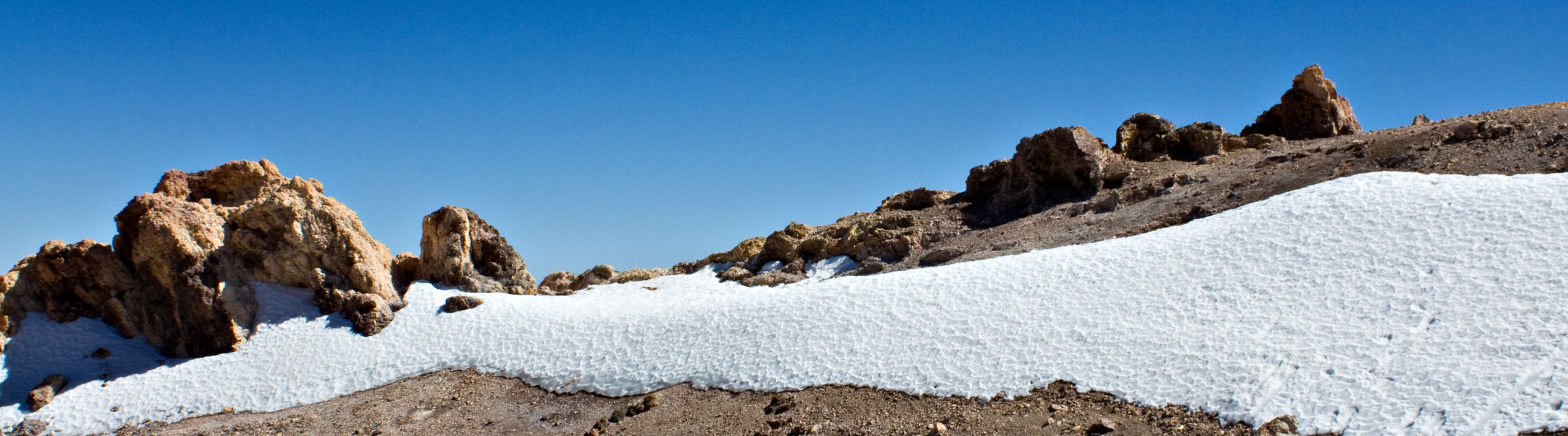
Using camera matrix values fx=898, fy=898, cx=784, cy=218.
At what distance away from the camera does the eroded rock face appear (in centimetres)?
2734

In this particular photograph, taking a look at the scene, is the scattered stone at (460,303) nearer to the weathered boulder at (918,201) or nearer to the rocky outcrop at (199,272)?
the rocky outcrop at (199,272)

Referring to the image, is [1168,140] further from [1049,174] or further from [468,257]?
[468,257]

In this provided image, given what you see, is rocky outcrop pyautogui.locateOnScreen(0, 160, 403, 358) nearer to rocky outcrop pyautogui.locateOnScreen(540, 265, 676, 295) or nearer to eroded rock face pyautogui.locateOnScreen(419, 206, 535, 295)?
eroded rock face pyautogui.locateOnScreen(419, 206, 535, 295)

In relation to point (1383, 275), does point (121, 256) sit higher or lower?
higher

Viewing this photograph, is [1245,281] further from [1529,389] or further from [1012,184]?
[1012,184]

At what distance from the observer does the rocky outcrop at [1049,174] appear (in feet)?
102

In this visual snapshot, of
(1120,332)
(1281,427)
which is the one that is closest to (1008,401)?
(1120,332)

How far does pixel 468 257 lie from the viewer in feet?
92.0

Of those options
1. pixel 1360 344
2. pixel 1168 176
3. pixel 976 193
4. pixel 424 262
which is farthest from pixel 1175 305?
pixel 424 262

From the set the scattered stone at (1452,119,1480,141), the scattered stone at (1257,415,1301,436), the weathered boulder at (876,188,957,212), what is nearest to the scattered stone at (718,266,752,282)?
the weathered boulder at (876,188,957,212)

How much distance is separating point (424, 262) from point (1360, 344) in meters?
24.4

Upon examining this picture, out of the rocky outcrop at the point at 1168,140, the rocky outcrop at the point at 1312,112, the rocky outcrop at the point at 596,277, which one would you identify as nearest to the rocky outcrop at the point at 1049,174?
the rocky outcrop at the point at 1168,140

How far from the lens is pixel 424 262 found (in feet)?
91.2

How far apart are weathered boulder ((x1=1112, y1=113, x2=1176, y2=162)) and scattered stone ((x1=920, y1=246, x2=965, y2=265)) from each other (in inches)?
473
